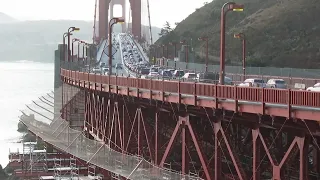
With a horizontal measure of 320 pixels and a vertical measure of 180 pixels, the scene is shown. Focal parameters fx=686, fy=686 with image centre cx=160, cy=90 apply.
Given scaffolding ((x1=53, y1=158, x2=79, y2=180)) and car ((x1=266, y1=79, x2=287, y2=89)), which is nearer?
car ((x1=266, y1=79, x2=287, y2=89))

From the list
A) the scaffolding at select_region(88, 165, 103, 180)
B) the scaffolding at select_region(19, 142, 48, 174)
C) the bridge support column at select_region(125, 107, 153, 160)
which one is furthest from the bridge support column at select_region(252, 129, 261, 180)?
the scaffolding at select_region(19, 142, 48, 174)

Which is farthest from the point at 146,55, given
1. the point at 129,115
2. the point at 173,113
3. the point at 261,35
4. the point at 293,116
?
the point at 293,116

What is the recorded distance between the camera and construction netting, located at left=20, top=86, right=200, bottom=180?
32094 mm

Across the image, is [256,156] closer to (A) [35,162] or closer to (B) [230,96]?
(B) [230,96]

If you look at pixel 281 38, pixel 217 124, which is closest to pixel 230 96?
pixel 217 124

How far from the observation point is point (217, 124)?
28.5 metres

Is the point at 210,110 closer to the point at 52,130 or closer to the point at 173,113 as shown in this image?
the point at 173,113

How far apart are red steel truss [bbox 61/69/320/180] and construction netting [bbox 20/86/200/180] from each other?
1240 millimetres

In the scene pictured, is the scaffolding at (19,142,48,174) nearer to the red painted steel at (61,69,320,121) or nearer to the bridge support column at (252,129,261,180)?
the red painted steel at (61,69,320,121)

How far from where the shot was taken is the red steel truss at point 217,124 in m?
23.4

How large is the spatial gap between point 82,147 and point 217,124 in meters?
19.2

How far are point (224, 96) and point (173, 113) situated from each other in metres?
6.68

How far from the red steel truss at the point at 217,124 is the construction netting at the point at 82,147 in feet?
4.07

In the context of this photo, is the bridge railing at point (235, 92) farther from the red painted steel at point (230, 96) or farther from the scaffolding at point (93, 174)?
the scaffolding at point (93, 174)
